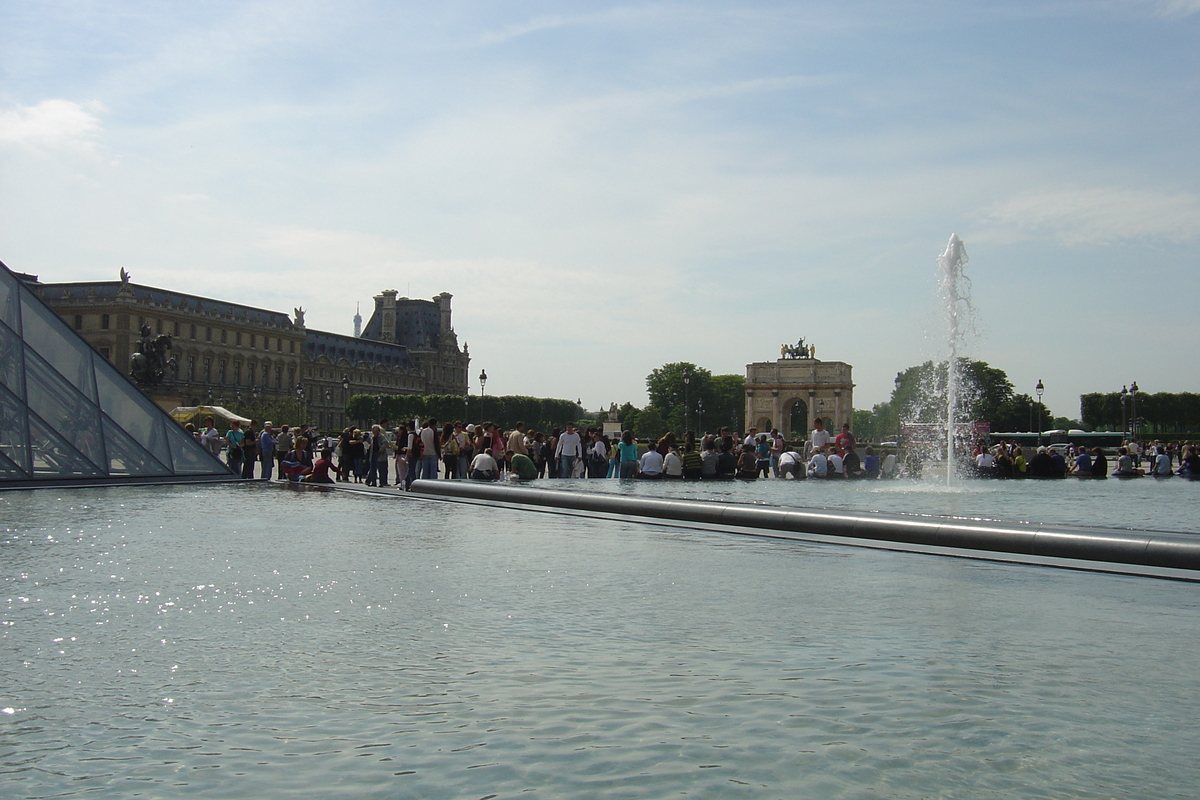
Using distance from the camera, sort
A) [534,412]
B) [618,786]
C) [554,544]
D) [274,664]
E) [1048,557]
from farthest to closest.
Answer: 1. [534,412]
2. [554,544]
3. [1048,557]
4. [274,664]
5. [618,786]

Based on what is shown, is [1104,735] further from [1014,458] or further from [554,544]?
[1014,458]

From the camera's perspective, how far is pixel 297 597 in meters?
5.91

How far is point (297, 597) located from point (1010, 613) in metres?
3.65

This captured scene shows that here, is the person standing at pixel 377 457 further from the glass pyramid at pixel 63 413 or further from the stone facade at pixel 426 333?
the stone facade at pixel 426 333

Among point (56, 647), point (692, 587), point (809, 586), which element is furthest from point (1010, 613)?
point (56, 647)

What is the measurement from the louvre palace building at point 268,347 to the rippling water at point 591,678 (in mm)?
58656

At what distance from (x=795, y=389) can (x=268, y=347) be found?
56267mm

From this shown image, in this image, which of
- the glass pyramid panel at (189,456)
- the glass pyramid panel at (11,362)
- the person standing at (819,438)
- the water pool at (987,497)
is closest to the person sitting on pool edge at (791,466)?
the person standing at (819,438)

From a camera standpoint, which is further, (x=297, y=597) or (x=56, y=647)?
(x=297, y=597)

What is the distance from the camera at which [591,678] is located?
4051mm

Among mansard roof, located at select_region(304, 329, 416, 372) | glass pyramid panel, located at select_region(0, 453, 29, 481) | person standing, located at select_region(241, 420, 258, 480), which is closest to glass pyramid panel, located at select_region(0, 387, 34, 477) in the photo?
glass pyramid panel, located at select_region(0, 453, 29, 481)

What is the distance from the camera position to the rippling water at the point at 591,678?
2.98 m

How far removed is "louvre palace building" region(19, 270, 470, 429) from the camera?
87.9 m

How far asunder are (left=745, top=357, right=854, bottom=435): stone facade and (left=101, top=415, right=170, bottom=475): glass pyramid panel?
5779 cm
